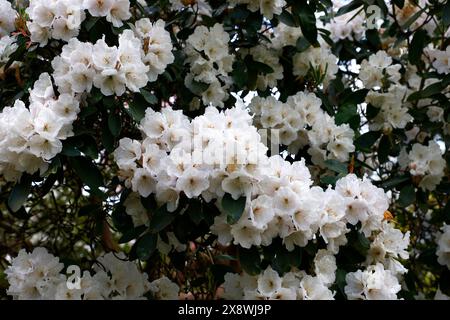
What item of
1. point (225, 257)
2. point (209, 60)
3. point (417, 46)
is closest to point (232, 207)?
point (225, 257)

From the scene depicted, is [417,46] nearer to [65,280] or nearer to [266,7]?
[266,7]

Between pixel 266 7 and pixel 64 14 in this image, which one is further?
pixel 266 7

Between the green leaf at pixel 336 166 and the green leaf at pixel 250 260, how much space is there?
452 millimetres

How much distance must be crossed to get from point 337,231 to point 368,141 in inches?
28.0

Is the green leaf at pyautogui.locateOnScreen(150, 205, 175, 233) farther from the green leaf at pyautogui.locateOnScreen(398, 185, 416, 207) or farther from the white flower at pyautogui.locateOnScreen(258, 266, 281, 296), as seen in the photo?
the green leaf at pyautogui.locateOnScreen(398, 185, 416, 207)

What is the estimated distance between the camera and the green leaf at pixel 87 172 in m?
1.88

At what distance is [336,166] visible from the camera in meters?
2.18

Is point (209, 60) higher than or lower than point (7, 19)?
lower

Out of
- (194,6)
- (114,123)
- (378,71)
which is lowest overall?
(114,123)

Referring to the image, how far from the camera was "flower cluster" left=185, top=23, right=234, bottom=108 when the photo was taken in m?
2.24

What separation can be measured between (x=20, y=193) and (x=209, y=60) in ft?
2.56

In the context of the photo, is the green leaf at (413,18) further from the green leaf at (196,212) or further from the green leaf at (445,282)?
the green leaf at (196,212)

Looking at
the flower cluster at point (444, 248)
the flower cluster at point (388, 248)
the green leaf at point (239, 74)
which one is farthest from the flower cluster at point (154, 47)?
the flower cluster at point (444, 248)
